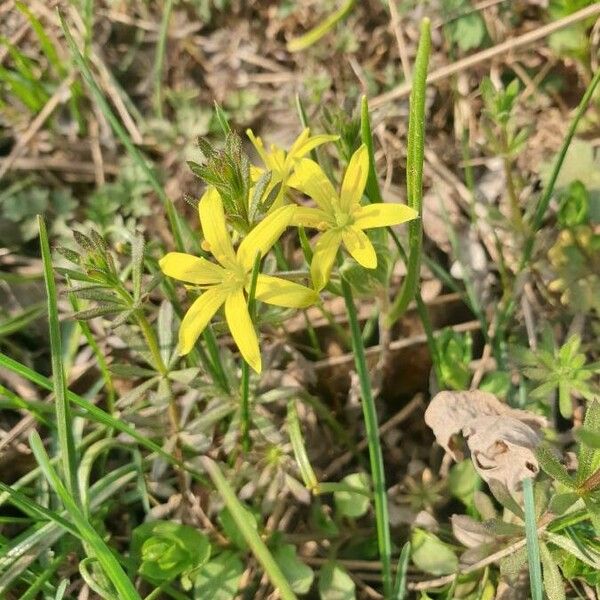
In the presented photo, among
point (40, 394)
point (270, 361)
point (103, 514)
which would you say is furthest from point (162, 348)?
point (40, 394)

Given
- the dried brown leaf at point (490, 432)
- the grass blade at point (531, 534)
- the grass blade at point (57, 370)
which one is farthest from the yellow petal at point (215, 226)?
the grass blade at point (531, 534)

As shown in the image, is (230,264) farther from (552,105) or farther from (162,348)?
(552,105)

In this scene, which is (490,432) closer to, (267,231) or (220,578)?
(267,231)

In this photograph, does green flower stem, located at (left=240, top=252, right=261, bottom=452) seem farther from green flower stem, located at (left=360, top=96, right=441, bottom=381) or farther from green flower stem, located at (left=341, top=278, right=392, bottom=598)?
green flower stem, located at (left=360, top=96, right=441, bottom=381)

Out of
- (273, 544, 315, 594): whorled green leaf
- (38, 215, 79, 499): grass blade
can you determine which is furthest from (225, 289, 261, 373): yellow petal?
(273, 544, 315, 594): whorled green leaf

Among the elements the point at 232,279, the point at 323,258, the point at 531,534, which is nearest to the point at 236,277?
the point at 232,279
